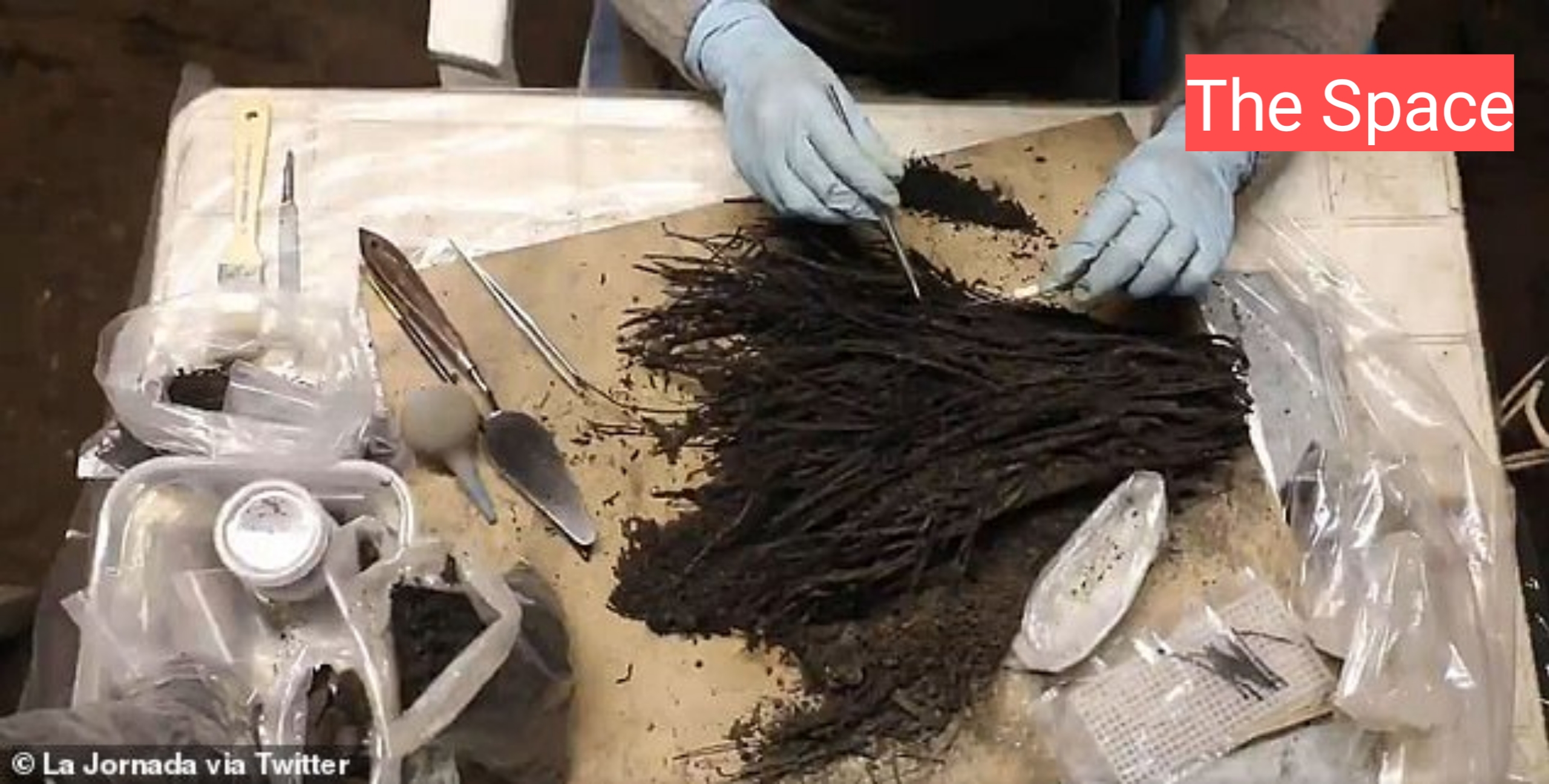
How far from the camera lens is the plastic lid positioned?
990 mm

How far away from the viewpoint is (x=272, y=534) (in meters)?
1.00

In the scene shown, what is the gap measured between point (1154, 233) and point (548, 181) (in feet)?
1.31

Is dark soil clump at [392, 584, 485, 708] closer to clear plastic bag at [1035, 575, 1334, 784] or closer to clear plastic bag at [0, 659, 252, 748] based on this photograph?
clear plastic bag at [0, 659, 252, 748]

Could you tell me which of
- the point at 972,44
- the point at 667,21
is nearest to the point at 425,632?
the point at 667,21

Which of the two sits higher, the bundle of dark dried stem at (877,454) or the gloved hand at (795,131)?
the gloved hand at (795,131)

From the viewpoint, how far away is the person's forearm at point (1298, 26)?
47.8 inches

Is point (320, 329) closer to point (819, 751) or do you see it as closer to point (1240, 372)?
point (819, 751)

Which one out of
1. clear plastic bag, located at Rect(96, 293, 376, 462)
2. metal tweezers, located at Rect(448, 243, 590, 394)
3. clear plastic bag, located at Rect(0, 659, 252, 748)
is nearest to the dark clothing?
metal tweezers, located at Rect(448, 243, 590, 394)

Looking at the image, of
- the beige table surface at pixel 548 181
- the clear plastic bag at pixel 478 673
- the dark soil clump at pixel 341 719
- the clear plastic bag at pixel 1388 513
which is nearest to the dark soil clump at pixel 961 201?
the beige table surface at pixel 548 181

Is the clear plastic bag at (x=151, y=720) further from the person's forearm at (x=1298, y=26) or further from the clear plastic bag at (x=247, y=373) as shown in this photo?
the person's forearm at (x=1298, y=26)

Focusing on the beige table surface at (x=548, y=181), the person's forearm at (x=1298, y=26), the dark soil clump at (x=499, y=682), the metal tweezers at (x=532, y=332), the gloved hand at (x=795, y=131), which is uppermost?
the person's forearm at (x=1298, y=26)

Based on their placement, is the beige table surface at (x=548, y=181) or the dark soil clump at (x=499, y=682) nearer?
the dark soil clump at (x=499, y=682)

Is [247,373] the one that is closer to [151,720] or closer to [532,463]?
[532,463]

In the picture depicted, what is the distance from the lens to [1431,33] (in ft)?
6.66
